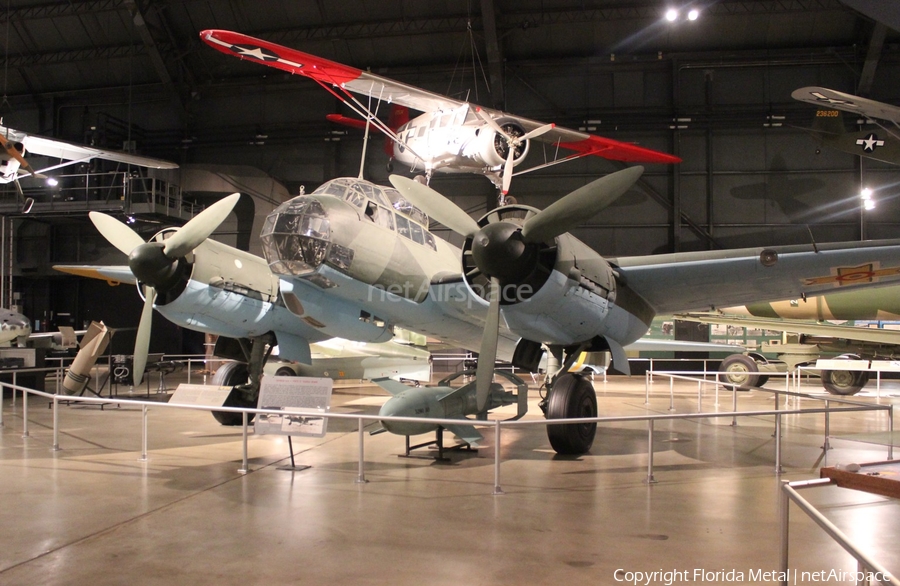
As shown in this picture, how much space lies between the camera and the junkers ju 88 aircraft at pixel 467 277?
696 centimetres

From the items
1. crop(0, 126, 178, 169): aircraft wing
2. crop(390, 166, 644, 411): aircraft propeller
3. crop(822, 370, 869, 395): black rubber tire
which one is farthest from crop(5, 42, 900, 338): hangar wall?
crop(390, 166, 644, 411): aircraft propeller

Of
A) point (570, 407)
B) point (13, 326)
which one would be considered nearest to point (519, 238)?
point (570, 407)

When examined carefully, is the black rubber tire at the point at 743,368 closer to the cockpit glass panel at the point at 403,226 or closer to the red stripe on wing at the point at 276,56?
the cockpit glass panel at the point at 403,226

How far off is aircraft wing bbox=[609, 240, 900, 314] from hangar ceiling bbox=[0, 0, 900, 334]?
46.6ft

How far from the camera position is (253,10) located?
21.9m

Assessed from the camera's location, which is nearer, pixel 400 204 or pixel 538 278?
pixel 538 278

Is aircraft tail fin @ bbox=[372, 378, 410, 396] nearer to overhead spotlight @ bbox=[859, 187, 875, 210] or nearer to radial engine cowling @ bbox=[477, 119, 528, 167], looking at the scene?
radial engine cowling @ bbox=[477, 119, 528, 167]

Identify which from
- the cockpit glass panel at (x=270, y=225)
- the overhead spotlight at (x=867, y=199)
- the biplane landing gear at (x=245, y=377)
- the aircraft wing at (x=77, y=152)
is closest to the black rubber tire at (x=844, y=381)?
the overhead spotlight at (x=867, y=199)

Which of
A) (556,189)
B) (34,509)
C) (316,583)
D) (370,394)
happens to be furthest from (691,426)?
(556,189)

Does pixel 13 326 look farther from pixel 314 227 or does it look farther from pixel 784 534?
pixel 784 534

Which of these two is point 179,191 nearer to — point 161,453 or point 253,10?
point 253,10

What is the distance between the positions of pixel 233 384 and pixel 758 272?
27.8 feet

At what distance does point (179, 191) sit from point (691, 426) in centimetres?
1836

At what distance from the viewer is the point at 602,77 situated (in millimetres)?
22969
